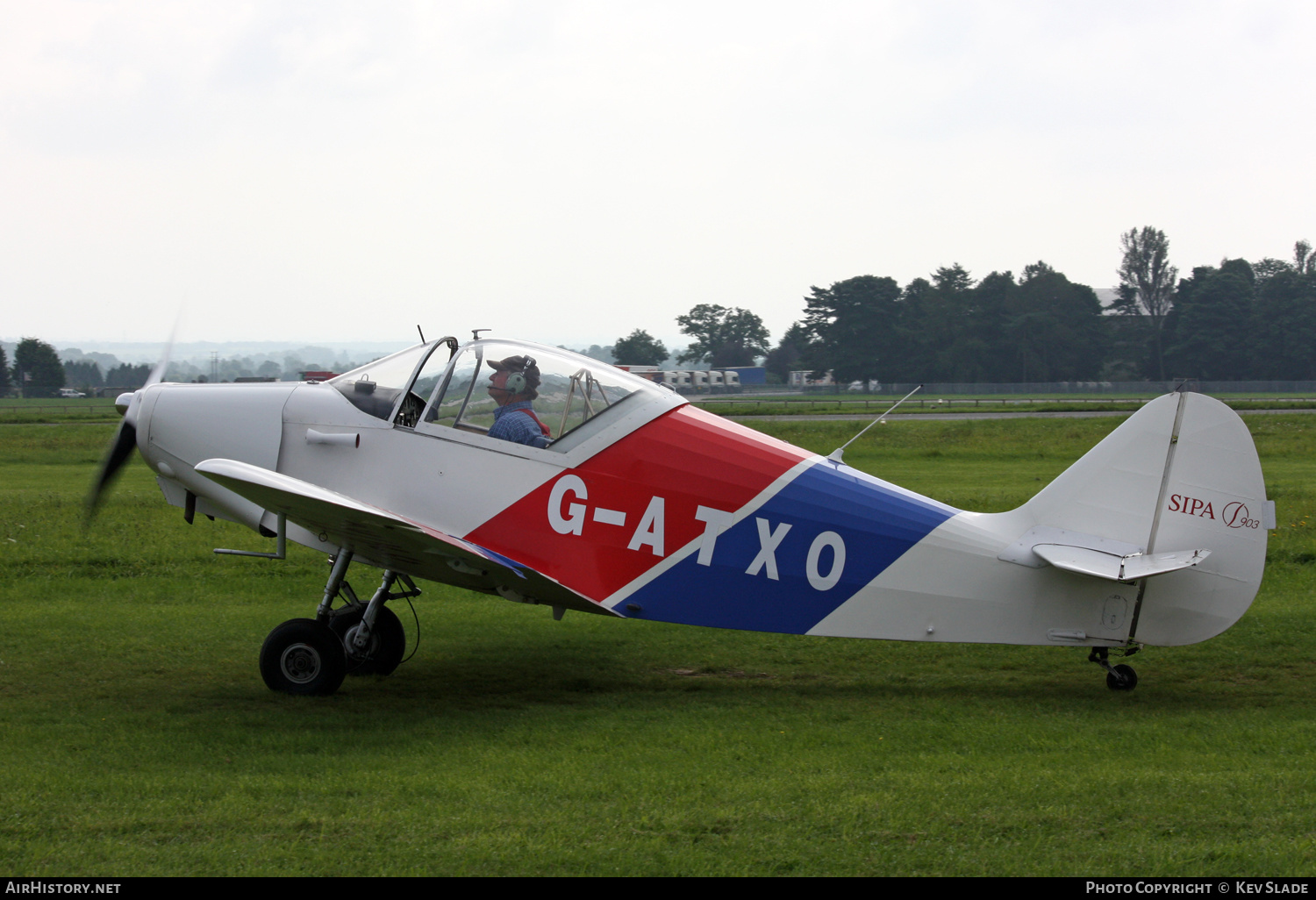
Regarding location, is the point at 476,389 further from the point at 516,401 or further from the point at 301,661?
the point at 301,661

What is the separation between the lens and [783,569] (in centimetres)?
711

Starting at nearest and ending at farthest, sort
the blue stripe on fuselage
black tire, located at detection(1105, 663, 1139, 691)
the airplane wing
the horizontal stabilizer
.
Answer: the airplane wing
the horizontal stabilizer
the blue stripe on fuselage
black tire, located at detection(1105, 663, 1139, 691)

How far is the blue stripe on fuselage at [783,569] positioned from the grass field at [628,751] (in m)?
0.63

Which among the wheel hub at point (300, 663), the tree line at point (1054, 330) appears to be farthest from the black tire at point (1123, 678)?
the tree line at point (1054, 330)

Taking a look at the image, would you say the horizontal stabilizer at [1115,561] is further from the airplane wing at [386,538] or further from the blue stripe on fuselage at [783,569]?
the airplane wing at [386,538]

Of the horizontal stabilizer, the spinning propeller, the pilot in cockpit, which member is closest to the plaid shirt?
the pilot in cockpit

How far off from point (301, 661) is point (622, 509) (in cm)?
240

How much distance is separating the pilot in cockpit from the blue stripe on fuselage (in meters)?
1.29

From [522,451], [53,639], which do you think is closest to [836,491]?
[522,451]

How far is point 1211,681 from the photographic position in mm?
7738

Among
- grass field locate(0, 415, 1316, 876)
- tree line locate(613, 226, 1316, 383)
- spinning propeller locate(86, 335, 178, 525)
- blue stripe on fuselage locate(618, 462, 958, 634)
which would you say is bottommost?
grass field locate(0, 415, 1316, 876)

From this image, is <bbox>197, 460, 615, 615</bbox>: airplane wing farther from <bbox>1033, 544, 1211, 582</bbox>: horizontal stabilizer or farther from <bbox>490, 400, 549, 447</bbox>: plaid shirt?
<bbox>1033, 544, 1211, 582</bbox>: horizontal stabilizer

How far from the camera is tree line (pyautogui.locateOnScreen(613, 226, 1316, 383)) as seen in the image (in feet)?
257

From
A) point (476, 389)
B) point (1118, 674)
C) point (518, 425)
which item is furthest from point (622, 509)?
point (1118, 674)
